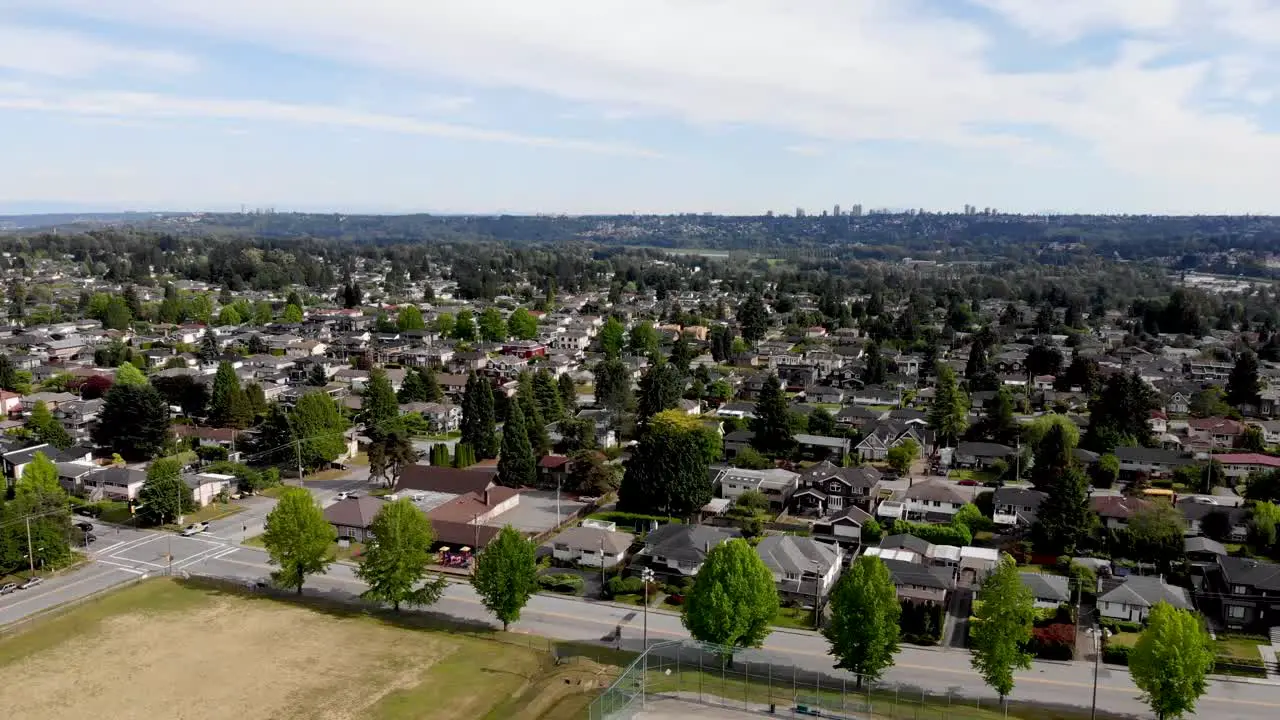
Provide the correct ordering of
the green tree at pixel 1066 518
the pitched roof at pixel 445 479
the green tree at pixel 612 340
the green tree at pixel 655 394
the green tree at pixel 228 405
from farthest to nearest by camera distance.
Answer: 1. the green tree at pixel 612 340
2. the green tree at pixel 655 394
3. the green tree at pixel 228 405
4. the pitched roof at pixel 445 479
5. the green tree at pixel 1066 518

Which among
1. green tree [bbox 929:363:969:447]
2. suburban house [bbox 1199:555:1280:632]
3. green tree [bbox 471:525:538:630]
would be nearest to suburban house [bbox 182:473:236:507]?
green tree [bbox 471:525:538:630]

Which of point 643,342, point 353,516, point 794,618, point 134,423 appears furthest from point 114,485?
point 643,342

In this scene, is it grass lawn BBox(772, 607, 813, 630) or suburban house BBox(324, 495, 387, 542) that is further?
suburban house BBox(324, 495, 387, 542)

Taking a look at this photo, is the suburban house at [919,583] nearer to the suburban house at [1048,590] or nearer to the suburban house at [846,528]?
the suburban house at [1048,590]

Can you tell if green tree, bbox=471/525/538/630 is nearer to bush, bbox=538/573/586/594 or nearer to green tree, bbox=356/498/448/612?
green tree, bbox=356/498/448/612

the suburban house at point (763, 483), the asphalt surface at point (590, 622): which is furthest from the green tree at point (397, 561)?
the suburban house at point (763, 483)

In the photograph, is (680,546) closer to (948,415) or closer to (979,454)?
(979,454)
